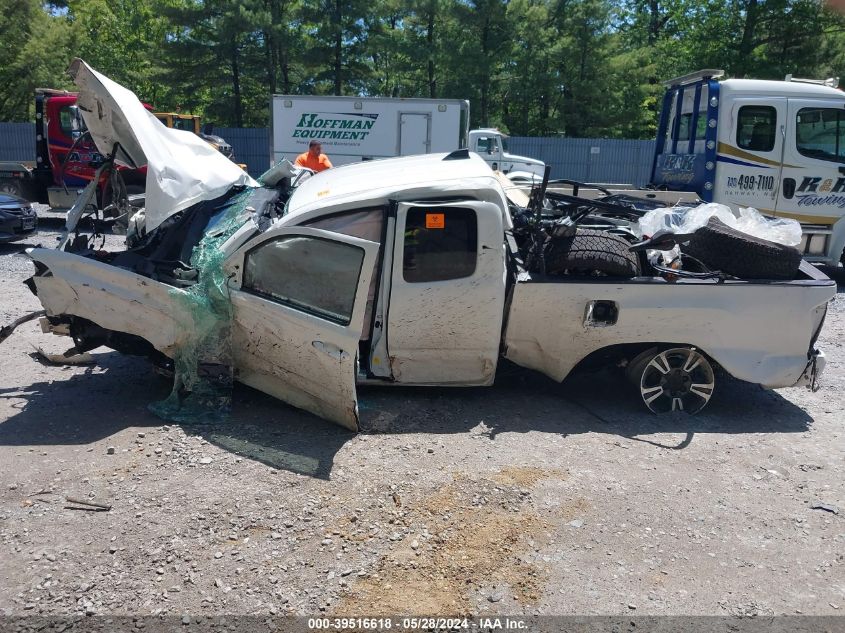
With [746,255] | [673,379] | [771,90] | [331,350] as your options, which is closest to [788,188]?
[771,90]

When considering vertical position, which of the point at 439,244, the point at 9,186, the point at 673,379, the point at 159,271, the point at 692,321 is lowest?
the point at 673,379

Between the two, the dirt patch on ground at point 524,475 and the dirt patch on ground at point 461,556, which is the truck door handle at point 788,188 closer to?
the dirt patch on ground at point 524,475

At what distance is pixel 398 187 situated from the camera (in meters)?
5.00

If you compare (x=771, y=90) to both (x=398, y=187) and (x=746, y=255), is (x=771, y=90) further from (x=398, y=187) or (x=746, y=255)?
(x=398, y=187)

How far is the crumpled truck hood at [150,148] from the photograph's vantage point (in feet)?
16.9

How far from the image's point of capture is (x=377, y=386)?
551 cm

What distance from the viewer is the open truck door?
15.0ft

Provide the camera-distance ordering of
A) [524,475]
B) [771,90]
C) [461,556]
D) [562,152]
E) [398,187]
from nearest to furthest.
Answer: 1. [461,556]
2. [524,475]
3. [398,187]
4. [771,90]
5. [562,152]

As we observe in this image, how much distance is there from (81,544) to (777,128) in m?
9.49

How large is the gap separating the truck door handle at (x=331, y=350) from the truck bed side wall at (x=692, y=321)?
4.32 ft

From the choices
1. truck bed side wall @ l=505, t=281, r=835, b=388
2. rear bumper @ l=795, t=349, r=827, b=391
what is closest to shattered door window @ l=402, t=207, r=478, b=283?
truck bed side wall @ l=505, t=281, r=835, b=388

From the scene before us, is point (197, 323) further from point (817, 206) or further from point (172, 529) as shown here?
point (817, 206)

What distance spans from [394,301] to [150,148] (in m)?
2.17

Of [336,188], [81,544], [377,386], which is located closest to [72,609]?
[81,544]
